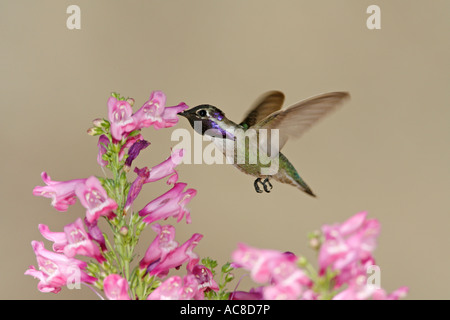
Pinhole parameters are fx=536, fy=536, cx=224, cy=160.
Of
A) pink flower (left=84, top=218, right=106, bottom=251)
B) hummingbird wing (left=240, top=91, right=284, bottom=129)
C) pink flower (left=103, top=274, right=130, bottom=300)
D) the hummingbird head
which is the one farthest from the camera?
hummingbird wing (left=240, top=91, right=284, bottom=129)

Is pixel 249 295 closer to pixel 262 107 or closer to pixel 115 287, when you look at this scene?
pixel 115 287

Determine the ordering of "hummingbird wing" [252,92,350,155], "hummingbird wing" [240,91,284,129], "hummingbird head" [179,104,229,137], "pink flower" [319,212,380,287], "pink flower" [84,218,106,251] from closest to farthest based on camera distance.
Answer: "pink flower" [319,212,380,287], "pink flower" [84,218,106,251], "hummingbird wing" [252,92,350,155], "hummingbird head" [179,104,229,137], "hummingbird wing" [240,91,284,129]

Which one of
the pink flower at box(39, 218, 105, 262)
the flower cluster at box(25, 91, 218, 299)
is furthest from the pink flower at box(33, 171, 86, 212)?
the pink flower at box(39, 218, 105, 262)

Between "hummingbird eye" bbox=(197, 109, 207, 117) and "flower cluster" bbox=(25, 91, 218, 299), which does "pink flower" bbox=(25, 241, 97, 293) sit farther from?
"hummingbird eye" bbox=(197, 109, 207, 117)

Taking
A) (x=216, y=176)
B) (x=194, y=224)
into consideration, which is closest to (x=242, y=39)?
(x=216, y=176)

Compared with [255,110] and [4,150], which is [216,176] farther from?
[255,110]

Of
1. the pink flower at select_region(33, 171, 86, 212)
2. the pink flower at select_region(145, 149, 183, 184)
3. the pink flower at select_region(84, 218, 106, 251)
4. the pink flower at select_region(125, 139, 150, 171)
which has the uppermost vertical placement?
the pink flower at select_region(125, 139, 150, 171)

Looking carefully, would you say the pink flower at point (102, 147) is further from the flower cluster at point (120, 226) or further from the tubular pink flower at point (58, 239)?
the tubular pink flower at point (58, 239)
